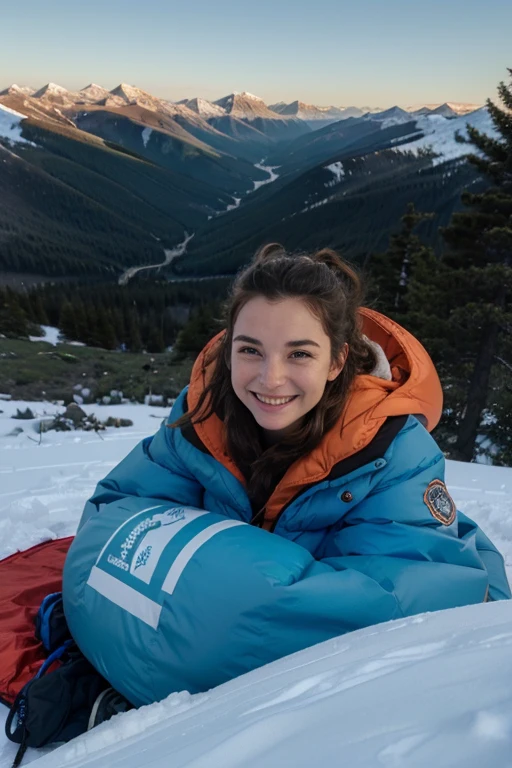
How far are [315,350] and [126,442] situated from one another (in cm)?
388

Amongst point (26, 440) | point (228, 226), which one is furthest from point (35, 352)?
point (228, 226)

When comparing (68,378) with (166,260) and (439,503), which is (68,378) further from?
(166,260)

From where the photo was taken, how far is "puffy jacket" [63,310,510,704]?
5.45ft

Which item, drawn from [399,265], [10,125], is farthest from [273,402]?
[10,125]

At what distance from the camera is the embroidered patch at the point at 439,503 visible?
78.9 inches

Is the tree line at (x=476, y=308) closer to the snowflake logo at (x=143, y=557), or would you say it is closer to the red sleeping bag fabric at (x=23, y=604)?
the red sleeping bag fabric at (x=23, y=604)

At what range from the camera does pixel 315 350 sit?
75.1 inches

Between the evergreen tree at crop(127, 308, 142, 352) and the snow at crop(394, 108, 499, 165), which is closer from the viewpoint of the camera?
the evergreen tree at crop(127, 308, 142, 352)

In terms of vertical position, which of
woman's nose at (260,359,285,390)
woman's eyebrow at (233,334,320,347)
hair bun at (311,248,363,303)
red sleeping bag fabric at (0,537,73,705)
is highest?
hair bun at (311,248,363,303)

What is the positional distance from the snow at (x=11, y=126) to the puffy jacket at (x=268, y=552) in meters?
181

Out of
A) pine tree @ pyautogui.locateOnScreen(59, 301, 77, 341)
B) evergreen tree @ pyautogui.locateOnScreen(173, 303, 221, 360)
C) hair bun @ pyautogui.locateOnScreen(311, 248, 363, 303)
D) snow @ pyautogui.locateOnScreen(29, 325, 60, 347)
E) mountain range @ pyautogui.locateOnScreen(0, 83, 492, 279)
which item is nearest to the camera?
hair bun @ pyautogui.locateOnScreen(311, 248, 363, 303)

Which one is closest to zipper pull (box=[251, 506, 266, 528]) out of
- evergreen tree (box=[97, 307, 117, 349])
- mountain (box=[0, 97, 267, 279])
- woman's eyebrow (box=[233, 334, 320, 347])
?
woman's eyebrow (box=[233, 334, 320, 347])

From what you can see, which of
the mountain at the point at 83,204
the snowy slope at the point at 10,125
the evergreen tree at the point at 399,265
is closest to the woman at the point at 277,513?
the evergreen tree at the point at 399,265

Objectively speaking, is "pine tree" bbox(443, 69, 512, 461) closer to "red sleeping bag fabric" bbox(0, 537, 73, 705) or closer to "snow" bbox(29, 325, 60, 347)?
"red sleeping bag fabric" bbox(0, 537, 73, 705)
